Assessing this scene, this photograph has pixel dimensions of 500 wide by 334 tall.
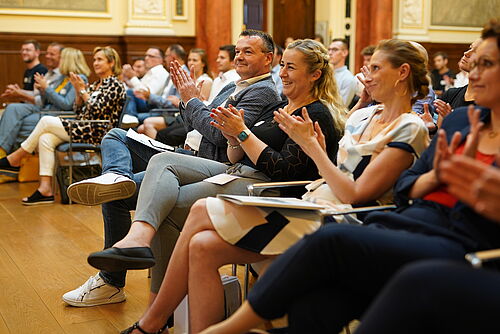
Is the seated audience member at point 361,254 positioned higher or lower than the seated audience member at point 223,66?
lower

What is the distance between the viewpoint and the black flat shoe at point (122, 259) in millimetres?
2519

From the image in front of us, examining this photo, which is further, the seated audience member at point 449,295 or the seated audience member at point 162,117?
the seated audience member at point 162,117

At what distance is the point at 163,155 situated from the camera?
293cm

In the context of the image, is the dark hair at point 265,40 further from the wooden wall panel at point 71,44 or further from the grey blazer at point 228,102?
the wooden wall panel at point 71,44

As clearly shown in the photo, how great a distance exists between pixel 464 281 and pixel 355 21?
8998 mm

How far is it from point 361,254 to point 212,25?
776 cm

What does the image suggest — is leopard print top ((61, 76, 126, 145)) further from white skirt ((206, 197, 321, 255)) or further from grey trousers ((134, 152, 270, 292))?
white skirt ((206, 197, 321, 255))

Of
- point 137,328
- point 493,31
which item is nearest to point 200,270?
point 137,328

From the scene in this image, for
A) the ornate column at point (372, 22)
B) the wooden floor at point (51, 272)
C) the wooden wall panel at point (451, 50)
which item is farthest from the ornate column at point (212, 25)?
the wooden floor at point (51, 272)

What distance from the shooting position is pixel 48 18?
8633 mm

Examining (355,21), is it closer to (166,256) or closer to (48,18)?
(48,18)

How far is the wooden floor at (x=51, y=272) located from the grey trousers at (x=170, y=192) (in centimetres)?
36

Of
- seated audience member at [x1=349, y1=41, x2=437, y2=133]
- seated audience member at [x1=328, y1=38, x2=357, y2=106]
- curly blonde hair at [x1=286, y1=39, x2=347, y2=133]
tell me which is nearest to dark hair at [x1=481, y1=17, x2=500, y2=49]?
seated audience member at [x1=349, y1=41, x2=437, y2=133]

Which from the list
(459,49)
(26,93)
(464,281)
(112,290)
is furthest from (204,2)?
(464,281)
